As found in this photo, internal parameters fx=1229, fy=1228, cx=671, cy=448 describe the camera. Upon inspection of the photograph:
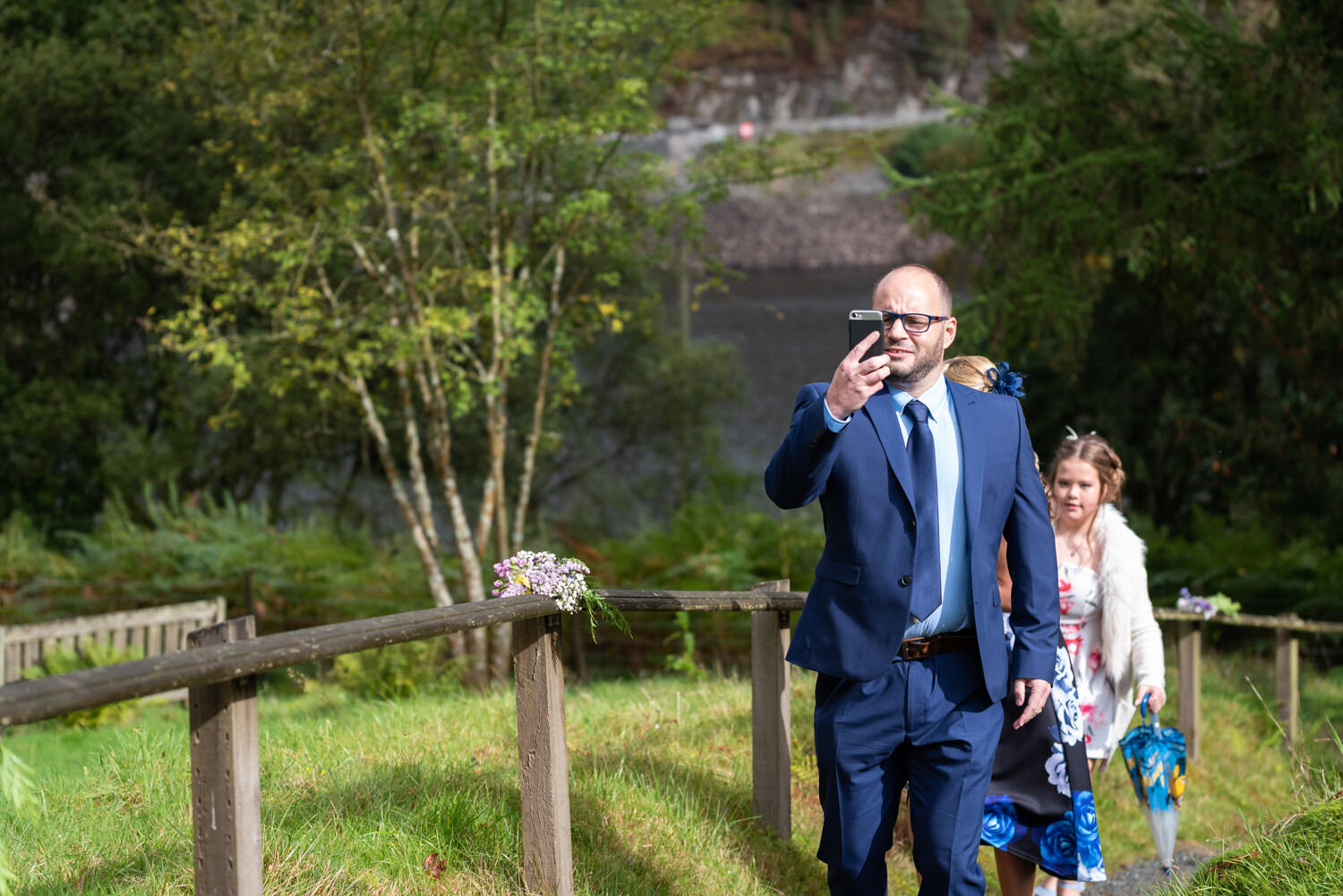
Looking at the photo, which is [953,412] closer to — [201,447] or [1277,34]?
[1277,34]

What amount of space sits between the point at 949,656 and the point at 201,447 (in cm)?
2092

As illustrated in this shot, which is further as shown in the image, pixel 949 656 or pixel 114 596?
pixel 114 596

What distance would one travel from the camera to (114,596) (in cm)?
1830

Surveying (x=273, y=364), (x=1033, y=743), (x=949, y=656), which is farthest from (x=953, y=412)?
(x=273, y=364)

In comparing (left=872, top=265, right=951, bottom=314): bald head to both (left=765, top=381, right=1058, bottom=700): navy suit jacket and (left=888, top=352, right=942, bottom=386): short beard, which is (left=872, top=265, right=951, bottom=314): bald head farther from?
(left=765, top=381, right=1058, bottom=700): navy suit jacket

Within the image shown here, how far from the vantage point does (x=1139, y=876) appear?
5680mm

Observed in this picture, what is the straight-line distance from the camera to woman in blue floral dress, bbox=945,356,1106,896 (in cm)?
413

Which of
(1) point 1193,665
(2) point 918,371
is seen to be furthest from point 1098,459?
(1) point 1193,665

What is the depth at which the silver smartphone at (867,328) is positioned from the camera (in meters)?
2.99

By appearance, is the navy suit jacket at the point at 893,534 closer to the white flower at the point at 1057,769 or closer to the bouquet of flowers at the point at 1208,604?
the white flower at the point at 1057,769

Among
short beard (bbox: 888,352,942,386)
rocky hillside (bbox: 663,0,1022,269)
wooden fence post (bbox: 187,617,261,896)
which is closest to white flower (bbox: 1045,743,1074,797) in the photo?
short beard (bbox: 888,352,942,386)

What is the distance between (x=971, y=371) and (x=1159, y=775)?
2.21 m

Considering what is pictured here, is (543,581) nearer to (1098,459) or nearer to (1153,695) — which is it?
(1098,459)

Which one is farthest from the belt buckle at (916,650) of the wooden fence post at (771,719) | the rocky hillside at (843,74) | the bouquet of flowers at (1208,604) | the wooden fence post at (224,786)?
the rocky hillside at (843,74)
